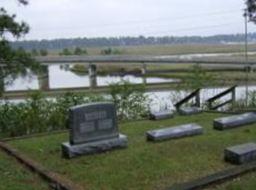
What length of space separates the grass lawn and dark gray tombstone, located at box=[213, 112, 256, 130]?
181 mm

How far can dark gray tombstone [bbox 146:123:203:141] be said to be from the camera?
9.66 metres

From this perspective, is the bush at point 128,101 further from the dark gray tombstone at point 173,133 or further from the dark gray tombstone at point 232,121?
the dark gray tombstone at point 173,133

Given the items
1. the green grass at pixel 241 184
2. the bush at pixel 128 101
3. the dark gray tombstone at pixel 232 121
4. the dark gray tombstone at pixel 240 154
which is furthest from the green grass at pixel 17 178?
the bush at pixel 128 101

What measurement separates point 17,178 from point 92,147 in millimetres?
1772

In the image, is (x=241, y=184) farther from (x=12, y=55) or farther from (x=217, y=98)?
(x=217, y=98)

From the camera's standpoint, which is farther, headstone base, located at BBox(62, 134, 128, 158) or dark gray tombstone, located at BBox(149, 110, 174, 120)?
dark gray tombstone, located at BBox(149, 110, 174, 120)

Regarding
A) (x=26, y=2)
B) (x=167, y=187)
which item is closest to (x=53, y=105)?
(x=26, y=2)

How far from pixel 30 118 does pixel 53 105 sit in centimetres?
103

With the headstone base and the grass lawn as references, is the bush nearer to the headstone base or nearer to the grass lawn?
the grass lawn

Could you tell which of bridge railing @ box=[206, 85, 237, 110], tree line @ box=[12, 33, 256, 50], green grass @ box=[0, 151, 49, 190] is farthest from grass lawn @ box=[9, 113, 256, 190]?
tree line @ box=[12, 33, 256, 50]

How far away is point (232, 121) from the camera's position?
36.1ft

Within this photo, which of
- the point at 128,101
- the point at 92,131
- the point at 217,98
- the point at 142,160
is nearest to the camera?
the point at 142,160

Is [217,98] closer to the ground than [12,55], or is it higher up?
closer to the ground

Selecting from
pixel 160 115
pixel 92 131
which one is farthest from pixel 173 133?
pixel 160 115
